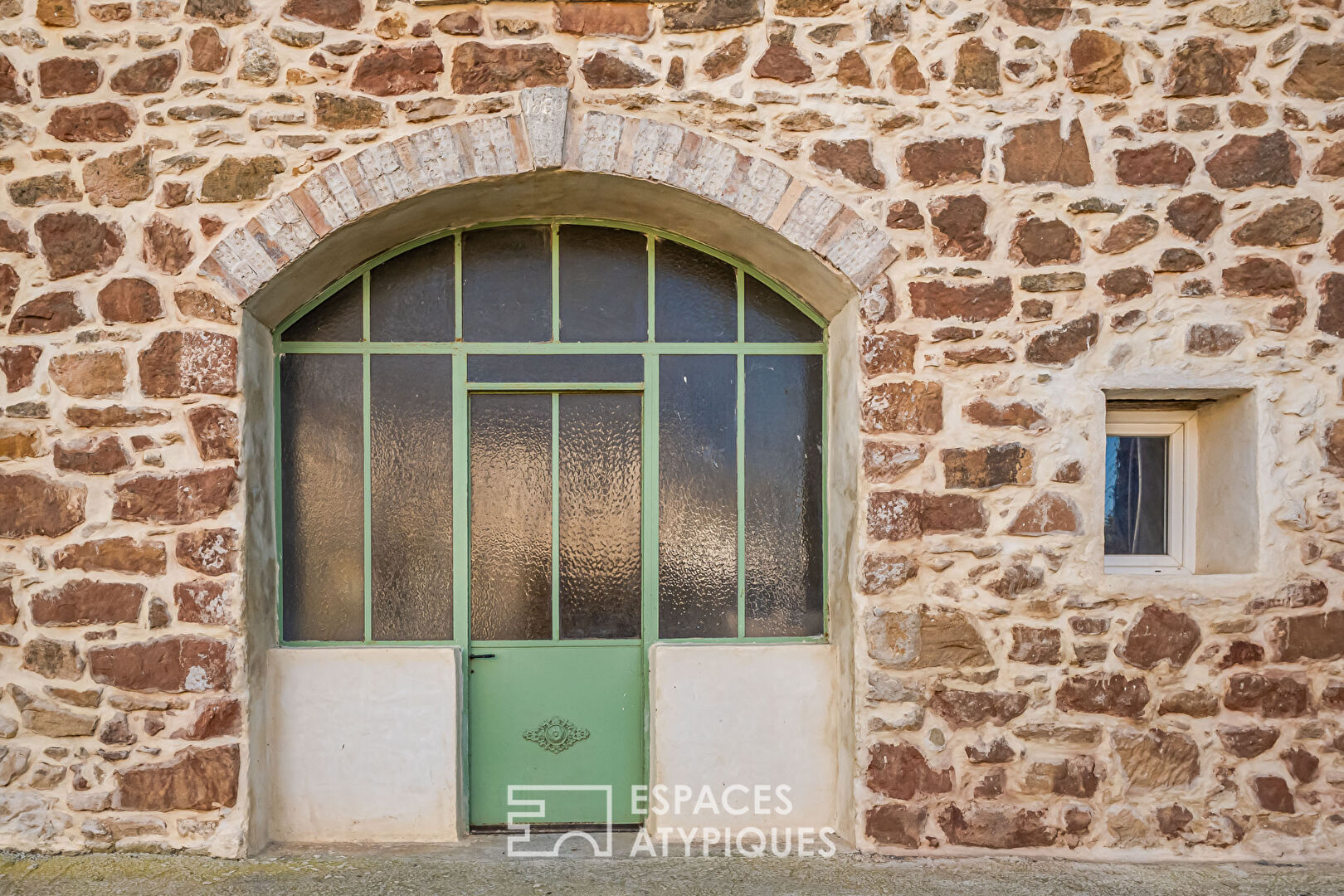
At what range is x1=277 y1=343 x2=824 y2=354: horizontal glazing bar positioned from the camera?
3062 mm

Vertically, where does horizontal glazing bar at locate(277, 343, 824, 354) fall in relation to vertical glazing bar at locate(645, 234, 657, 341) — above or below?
below

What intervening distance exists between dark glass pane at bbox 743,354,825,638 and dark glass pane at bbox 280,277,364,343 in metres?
1.52

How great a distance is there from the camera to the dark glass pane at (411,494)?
3.07 metres

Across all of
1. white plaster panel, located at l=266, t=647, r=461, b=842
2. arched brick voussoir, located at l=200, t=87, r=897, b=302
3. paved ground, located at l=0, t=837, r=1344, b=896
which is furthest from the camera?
white plaster panel, located at l=266, t=647, r=461, b=842

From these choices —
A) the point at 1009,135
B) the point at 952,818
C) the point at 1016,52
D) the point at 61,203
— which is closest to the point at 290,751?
the point at 61,203

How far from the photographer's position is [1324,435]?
9.17 feet

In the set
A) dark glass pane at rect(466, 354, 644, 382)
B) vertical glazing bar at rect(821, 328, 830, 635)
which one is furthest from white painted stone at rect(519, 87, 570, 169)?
vertical glazing bar at rect(821, 328, 830, 635)

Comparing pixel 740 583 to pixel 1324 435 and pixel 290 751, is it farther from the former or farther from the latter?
pixel 1324 435

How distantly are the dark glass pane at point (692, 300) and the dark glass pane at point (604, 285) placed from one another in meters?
0.06

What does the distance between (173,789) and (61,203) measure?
6.82 ft

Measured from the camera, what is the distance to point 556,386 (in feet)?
10.1

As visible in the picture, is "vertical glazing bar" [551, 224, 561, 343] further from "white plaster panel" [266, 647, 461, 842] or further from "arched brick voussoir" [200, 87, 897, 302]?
"white plaster panel" [266, 647, 461, 842]

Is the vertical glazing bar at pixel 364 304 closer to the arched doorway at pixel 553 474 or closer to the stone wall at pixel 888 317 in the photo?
the arched doorway at pixel 553 474

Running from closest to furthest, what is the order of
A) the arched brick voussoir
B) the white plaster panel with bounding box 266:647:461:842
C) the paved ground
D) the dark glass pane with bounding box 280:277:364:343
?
the paved ground → the arched brick voussoir → the white plaster panel with bounding box 266:647:461:842 → the dark glass pane with bounding box 280:277:364:343
